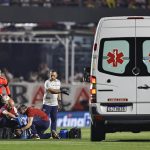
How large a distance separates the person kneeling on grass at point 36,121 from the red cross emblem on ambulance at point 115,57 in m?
4.14

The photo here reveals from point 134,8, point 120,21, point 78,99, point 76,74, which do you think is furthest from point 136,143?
point 76,74

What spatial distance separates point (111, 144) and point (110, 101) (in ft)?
2.89

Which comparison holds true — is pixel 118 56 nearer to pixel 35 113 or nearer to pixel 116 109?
pixel 116 109

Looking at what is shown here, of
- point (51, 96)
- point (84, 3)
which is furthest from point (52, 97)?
point (84, 3)

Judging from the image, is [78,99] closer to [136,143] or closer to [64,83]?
[64,83]

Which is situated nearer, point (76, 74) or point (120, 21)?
point (120, 21)

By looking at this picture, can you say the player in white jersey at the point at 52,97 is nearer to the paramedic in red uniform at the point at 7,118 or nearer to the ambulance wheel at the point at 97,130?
the paramedic in red uniform at the point at 7,118

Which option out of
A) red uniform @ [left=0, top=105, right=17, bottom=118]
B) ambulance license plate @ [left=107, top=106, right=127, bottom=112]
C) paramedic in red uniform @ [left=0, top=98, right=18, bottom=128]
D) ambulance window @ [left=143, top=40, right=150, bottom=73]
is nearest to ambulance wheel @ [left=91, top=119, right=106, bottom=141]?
ambulance license plate @ [left=107, top=106, right=127, bottom=112]

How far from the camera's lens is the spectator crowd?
45656 millimetres

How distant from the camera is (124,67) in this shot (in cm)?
2472

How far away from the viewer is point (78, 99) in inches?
1693

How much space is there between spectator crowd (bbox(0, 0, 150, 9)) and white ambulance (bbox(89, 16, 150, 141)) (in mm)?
20824

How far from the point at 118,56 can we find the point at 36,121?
461 centimetres

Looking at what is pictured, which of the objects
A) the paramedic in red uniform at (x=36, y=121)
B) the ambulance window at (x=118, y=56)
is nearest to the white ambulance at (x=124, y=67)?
the ambulance window at (x=118, y=56)
